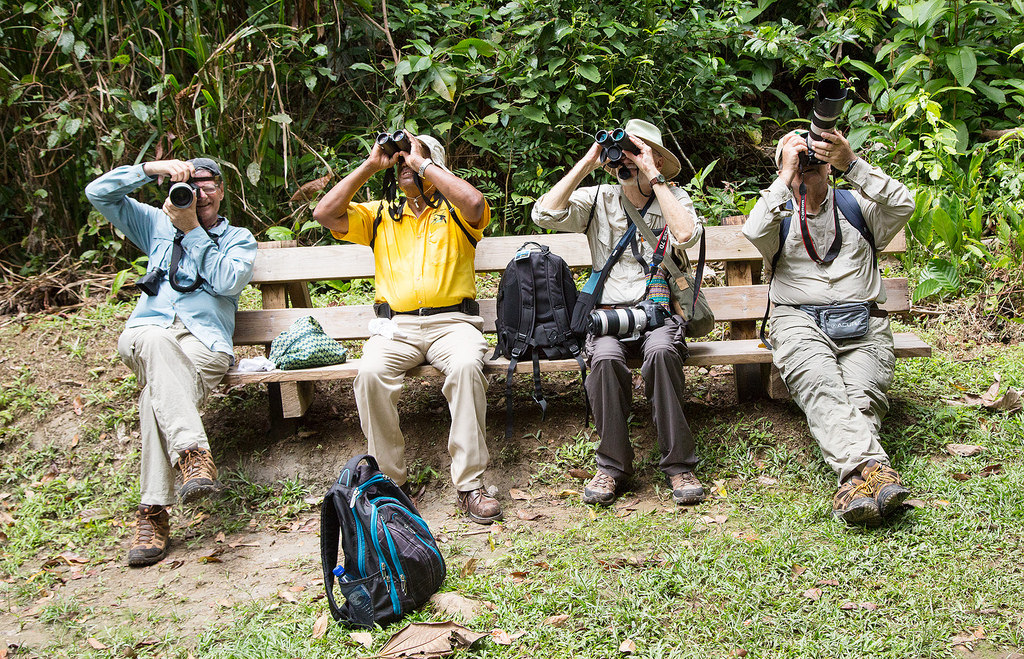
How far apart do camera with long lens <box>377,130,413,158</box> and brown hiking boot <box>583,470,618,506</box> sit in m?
1.77

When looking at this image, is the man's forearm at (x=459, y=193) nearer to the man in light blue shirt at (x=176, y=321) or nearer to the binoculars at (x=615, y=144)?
the binoculars at (x=615, y=144)

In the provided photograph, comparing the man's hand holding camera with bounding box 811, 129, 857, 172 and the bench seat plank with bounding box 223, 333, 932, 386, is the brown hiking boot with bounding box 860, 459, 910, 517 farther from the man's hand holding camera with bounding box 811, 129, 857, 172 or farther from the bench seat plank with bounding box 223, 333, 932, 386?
the man's hand holding camera with bounding box 811, 129, 857, 172

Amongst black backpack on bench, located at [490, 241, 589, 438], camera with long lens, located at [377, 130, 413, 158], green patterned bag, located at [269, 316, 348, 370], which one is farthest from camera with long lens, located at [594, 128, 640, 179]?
green patterned bag, located at [269, 316, 348, 370]

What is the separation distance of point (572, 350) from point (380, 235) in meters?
1.11

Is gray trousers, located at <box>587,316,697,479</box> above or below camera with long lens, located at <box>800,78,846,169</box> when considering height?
below

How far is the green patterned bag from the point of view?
407cm

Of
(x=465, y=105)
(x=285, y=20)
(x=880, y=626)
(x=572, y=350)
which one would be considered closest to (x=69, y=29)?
(x=285, y=20)

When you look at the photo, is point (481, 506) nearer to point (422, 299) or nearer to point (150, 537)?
point (422, 299)

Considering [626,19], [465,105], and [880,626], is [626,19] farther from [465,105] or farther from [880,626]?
[880,626]

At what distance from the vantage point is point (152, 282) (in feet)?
13.3

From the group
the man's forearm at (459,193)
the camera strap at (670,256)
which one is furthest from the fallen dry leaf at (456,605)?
the man's forearm at (459,193)

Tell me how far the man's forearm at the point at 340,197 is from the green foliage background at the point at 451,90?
181 cm

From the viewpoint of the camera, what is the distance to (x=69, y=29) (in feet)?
18.9

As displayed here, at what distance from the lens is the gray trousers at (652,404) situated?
3.73 metres
